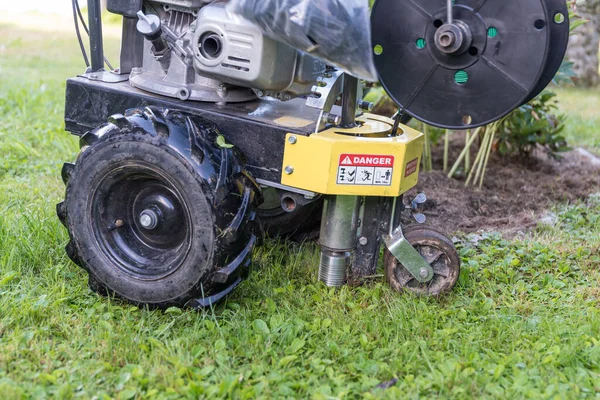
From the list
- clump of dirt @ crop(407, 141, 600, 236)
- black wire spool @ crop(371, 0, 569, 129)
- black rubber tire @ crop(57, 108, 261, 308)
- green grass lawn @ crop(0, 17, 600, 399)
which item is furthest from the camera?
clump of dirt @ crop(407, 141, 600, 236)

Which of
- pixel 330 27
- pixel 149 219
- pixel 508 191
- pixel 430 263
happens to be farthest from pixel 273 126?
A: pixel 508 191

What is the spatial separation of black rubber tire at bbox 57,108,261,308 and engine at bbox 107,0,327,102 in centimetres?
20

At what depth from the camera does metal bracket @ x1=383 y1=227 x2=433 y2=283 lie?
2.80m

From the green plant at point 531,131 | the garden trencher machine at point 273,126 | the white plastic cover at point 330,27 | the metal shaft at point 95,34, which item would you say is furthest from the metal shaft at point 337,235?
the green plant at point 531,131

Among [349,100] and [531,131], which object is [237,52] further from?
[531,131]

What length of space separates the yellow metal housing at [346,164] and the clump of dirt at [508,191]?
1.12 m

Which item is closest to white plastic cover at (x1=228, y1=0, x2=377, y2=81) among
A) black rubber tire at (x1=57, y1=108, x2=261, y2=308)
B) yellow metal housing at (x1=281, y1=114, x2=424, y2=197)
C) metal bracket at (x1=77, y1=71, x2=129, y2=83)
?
yellow metal housing at (x1=281, y1=114, x2=424, y2=197)

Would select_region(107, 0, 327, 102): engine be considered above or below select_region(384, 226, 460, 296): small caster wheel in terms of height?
above

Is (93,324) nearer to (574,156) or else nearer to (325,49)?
(325,49)

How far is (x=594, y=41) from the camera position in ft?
28.2

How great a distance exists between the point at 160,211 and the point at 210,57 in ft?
2.01

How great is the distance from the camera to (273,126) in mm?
2621

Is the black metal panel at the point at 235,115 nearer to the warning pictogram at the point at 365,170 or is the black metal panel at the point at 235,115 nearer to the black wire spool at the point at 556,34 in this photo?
the warning pictogram at the point at 365,170

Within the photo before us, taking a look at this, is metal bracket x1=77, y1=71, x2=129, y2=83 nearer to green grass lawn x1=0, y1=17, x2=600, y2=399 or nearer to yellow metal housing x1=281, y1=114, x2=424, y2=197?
green grass lawn x1=0, y1=17, x2=600, y2=399
